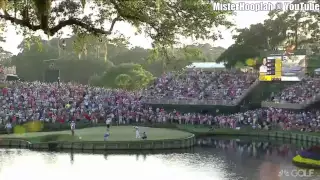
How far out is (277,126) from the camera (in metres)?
47.0

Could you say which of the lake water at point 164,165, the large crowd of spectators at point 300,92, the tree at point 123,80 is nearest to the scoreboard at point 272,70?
the large crowd of spectators at point 300,92

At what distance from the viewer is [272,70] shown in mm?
55375

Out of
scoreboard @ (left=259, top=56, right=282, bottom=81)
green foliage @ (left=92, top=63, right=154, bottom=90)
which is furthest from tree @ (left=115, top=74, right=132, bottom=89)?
scoreboard @ (left=259, top=56, right=282, bottom=81)

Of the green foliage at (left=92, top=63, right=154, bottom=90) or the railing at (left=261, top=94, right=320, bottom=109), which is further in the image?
the green foliage at (left=92, top=63, right=154, bottom=90)

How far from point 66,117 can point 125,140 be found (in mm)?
12149

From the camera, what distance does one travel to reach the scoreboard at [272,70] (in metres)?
54.6

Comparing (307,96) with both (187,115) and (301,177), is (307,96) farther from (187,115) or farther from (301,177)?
(301,177)

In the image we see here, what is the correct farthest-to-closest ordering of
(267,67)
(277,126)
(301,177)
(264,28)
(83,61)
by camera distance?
(83,61) → (264,28) → (267,67) → (277,126) → (301,177)

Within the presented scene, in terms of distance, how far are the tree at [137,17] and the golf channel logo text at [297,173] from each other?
17202 mm

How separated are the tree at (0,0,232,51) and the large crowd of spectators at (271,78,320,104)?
1443 inches

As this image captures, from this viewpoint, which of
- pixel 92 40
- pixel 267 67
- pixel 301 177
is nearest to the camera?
pixel 92 40

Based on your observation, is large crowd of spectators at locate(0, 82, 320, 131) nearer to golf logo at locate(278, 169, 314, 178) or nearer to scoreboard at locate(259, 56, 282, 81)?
scoreboard at locate(259, 56, 282, 81)

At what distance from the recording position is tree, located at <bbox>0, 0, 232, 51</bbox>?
554 inches

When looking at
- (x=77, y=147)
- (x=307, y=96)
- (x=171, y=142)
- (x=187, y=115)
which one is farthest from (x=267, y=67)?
(x=77, y=147)
